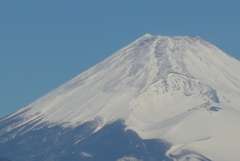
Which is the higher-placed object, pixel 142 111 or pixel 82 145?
pixel 142 111

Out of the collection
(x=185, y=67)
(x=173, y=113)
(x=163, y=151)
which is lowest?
(x=163, y=151)

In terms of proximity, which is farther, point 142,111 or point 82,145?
point 142,111

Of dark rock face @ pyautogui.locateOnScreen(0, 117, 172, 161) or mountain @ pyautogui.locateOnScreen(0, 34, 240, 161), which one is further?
mountain @ pyautogui.locateOnScreen(0, 34, 240, 161)

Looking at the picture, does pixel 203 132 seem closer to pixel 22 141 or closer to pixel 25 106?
pixel 22 141

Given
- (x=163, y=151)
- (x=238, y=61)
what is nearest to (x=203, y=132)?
(x=163, y=151)
